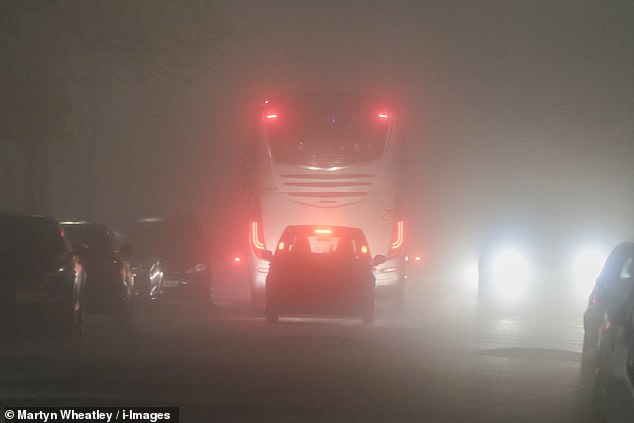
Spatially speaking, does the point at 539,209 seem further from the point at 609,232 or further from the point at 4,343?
the point at 4,343

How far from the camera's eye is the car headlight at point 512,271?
34.6 metres

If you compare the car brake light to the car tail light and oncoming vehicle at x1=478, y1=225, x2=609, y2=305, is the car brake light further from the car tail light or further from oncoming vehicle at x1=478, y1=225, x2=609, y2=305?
oncoming vehicle at x1=478, y1=225, x2=609, y2=305

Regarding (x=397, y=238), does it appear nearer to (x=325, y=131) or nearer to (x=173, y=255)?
(x=325, y=131)

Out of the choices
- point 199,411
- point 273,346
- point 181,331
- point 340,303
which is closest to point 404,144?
point 340,303

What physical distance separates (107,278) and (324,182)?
25.5 ft

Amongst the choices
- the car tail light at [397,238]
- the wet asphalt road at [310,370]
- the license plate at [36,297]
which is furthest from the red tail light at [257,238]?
the license plate at [36,297]

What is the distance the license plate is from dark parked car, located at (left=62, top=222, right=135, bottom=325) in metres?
3.10

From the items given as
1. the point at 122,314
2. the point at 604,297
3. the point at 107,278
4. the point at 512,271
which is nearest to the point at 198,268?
the point at 107,278

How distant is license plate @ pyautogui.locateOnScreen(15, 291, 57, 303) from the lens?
19.7 metres

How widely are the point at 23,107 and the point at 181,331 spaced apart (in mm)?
5878

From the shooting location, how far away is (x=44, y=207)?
4319 centimetres

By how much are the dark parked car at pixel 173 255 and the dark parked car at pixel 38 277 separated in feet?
26.0

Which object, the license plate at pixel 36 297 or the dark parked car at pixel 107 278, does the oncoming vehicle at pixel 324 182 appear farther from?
the license plate at pixel 36 297

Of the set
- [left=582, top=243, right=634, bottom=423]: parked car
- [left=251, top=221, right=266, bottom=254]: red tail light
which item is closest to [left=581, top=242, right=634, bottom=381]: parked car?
[left=582, top=243, right=634, bottom=423]: parked car
